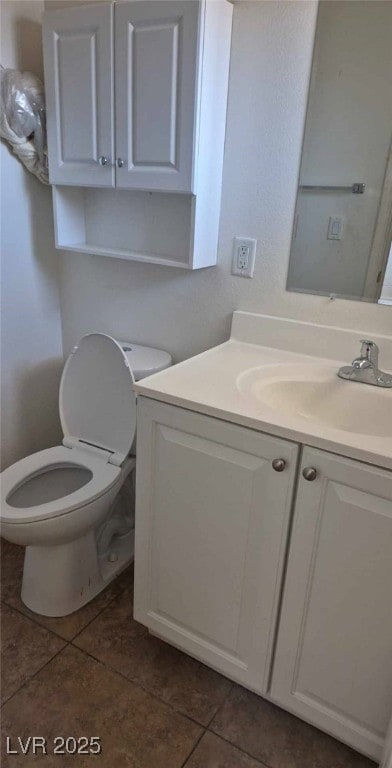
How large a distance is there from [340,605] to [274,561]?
0.53 ft

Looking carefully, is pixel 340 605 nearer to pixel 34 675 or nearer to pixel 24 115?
pixel 34 675

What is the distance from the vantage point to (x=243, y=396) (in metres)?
1.19

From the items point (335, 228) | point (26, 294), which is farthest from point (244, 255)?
point (26, 294)

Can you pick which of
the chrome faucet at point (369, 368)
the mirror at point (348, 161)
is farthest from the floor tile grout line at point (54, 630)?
the mirror at point (348, 161)

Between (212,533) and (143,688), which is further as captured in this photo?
(143,688)

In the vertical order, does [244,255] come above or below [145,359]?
above

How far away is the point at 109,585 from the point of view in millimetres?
1768

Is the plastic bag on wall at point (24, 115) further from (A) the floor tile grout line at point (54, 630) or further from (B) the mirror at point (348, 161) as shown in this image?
(A) the floor tile grout line at point (54, 630)

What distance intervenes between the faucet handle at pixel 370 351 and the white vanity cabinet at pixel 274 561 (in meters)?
0.41

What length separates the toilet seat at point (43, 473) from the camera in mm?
1428

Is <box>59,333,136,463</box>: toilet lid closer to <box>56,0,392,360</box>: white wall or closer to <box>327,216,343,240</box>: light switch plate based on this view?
<box>56,0,392,360</box>: white wall

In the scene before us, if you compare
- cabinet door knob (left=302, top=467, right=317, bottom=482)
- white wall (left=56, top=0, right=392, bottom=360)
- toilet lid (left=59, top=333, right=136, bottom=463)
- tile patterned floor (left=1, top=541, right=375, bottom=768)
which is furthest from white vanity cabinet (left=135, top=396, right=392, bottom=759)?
white wall (left=56, top=0, right=392, bottom=360)

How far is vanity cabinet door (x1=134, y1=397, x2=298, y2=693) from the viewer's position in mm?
1119

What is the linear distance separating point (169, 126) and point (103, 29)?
0.34m
